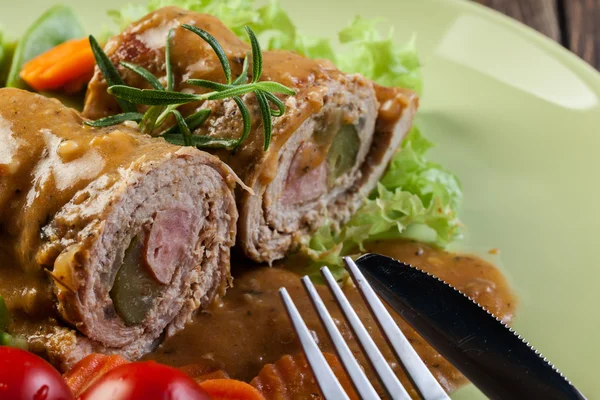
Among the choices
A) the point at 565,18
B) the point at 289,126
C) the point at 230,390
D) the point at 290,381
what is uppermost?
the point at 289,126

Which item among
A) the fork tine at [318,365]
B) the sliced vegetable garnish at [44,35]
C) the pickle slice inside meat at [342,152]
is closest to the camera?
the fork tine at [318,365]

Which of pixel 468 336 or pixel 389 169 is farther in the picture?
pixel 389 169

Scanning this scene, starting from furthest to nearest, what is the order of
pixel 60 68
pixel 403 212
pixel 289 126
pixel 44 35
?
pixel 44 35 < pixel 60 68 < pixel 403 212 < pixel 289 126

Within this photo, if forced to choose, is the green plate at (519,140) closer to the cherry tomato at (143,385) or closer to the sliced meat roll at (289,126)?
the sliced meat roll at (289,126)

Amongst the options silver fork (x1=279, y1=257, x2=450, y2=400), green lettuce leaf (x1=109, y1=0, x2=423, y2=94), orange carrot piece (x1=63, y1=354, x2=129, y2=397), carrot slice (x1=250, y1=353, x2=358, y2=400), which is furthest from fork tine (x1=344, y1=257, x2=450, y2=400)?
green lettuce leaf (x1=109, y1=0, x2=423, y2=94)

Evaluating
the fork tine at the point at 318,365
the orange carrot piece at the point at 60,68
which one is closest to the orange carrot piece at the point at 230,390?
the fork tine at the point at 318,365

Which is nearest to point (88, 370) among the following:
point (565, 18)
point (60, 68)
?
point (60, 68)

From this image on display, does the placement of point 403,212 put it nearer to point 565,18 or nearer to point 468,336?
point 468,336
